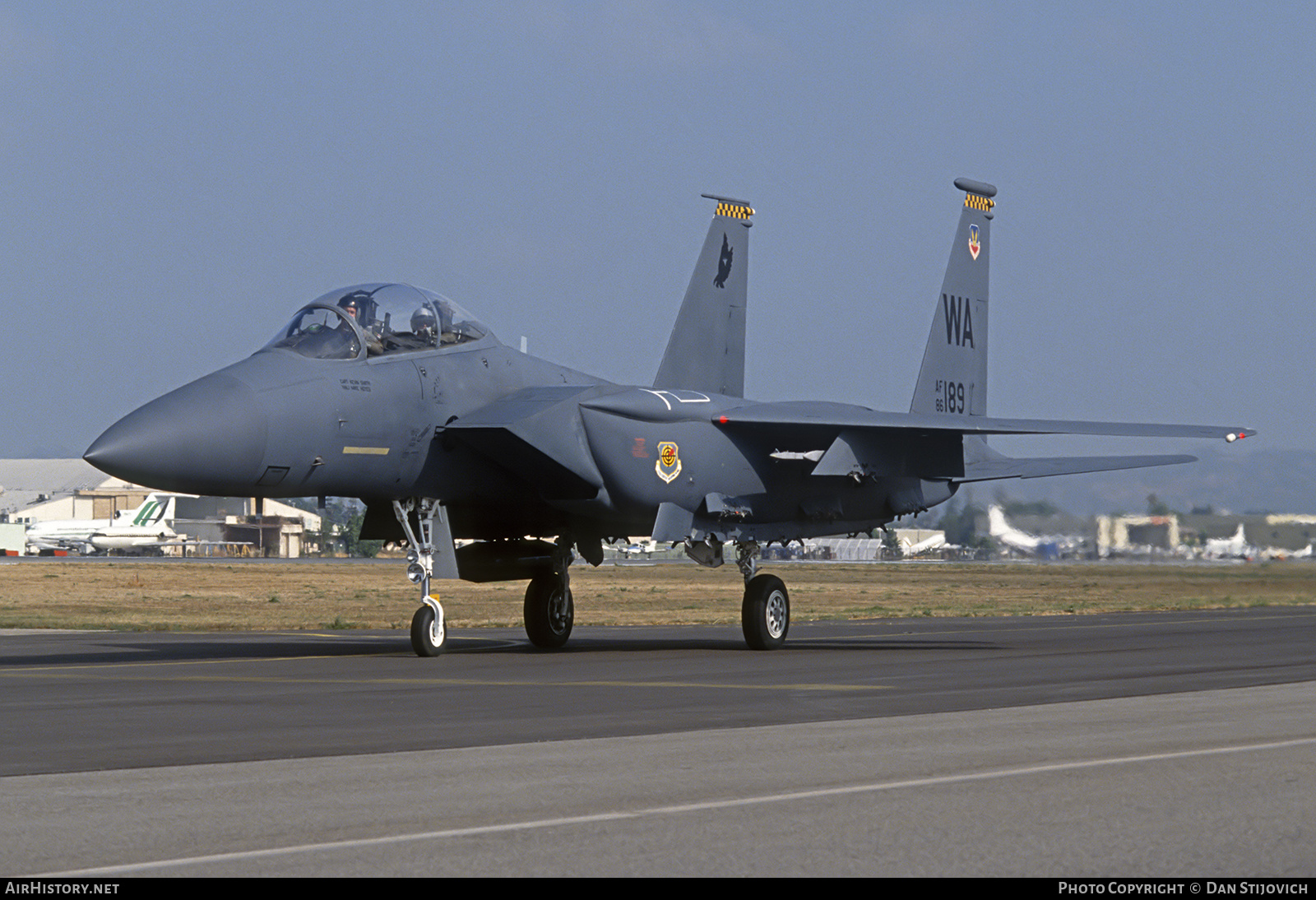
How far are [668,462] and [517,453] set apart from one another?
196 centimetres

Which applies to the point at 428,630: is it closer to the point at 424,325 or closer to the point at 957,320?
the point at 424,325

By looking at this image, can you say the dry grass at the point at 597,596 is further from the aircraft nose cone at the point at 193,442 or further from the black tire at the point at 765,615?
the aircraft nose cone at the point at 193,442

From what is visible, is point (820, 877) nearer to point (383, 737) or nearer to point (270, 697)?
point (383, 737)

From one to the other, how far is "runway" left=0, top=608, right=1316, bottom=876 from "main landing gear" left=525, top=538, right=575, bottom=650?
9.71 feet

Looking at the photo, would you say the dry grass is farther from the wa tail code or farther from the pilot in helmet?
the pilot in helmet

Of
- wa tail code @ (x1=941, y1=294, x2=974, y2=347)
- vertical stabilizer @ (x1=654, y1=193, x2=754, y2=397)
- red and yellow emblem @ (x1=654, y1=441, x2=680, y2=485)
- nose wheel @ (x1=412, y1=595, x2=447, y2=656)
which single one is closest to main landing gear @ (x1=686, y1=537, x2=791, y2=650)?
red and yellow emblem @ (x1=654, y1=441, x2=680, y2=485)

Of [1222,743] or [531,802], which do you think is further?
[1222,743]

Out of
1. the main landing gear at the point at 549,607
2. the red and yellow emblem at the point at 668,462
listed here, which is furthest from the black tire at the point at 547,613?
the red and yellow emblem at the point at 668,462

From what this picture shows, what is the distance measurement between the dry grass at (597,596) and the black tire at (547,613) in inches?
303

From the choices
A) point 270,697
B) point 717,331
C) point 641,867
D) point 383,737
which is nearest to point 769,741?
point 383,737

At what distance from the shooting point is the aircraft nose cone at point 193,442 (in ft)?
45.8

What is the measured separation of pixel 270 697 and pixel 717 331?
13.3m

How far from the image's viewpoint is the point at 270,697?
41.5 ft

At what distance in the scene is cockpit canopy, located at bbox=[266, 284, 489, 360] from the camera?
15883 mm
